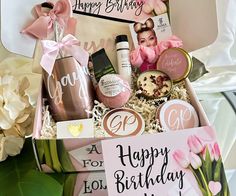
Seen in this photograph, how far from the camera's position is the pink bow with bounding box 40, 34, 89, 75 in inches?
27.7

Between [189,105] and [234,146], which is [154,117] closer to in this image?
[189,105]

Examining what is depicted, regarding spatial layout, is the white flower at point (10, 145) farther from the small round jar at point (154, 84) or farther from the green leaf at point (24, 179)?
the small round jar at point (154, 84)

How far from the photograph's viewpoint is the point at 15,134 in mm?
711

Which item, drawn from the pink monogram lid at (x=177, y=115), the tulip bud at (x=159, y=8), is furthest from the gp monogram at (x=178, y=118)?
the tulip bud at (x=159, y=8)

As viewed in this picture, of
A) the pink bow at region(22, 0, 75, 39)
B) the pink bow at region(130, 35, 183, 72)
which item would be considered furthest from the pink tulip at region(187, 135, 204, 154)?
the pink bow at region(22, 0, 75, 39)

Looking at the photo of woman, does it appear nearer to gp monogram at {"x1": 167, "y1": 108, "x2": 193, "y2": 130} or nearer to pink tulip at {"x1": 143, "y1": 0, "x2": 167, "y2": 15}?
pink tulip at {"x1": 143, "y1": 0, "x2": 167, "y2": 15}

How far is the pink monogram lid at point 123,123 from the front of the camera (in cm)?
66

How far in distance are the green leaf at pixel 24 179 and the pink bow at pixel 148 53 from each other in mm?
285

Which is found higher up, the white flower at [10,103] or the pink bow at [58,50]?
the pink bow at [58,50]

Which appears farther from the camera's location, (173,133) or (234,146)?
(234,146)

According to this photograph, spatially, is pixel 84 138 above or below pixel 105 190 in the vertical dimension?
above

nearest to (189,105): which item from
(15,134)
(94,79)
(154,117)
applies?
(154,117)

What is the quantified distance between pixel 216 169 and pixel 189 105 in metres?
0.14

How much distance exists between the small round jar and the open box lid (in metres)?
0.12
